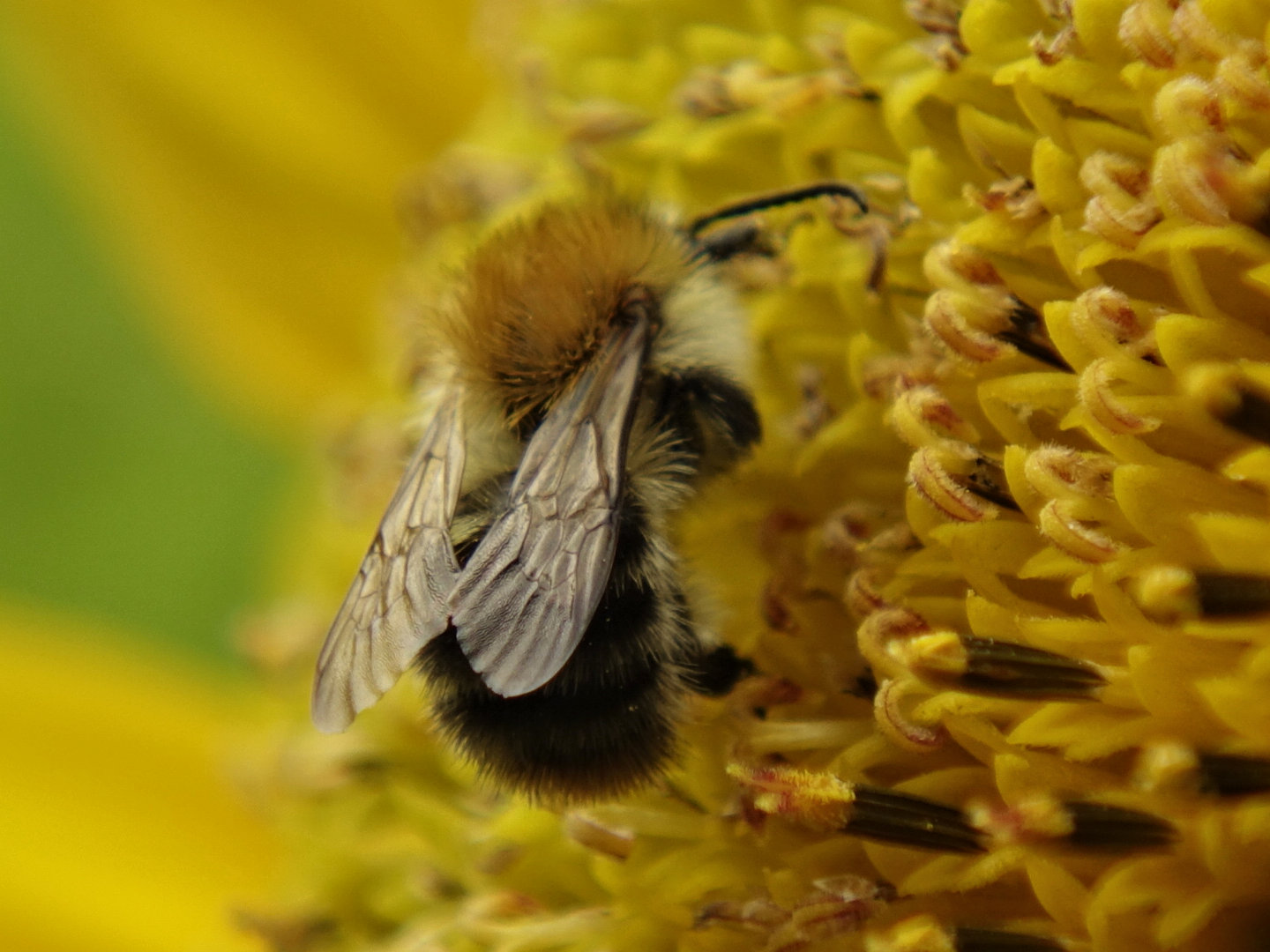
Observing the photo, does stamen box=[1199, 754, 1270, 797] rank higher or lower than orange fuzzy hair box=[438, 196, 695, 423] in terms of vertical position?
lower

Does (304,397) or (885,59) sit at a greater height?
(885,59)

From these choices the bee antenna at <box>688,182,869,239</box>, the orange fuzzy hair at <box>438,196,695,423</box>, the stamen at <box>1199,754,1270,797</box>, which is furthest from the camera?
the bee antenna at <box>688,182,869,239</box>

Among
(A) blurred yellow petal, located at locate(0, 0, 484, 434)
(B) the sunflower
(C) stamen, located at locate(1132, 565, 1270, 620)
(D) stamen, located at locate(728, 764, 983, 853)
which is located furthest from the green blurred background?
(C) stamen, located at locate(1132, 565, 1270, 620)

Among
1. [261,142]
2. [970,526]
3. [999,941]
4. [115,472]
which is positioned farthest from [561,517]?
[115,472]

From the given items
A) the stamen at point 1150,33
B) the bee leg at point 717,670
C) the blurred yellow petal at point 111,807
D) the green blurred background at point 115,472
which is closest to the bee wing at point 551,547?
the bee leg at point 717,670

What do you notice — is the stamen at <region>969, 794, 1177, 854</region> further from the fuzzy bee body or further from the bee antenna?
the bee antenna

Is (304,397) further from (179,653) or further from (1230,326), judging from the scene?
(1230,326)

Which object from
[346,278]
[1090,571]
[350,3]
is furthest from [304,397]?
[1090,571]

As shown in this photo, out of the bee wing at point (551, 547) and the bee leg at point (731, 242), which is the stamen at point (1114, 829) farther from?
the bee leg at point (731, 242)
